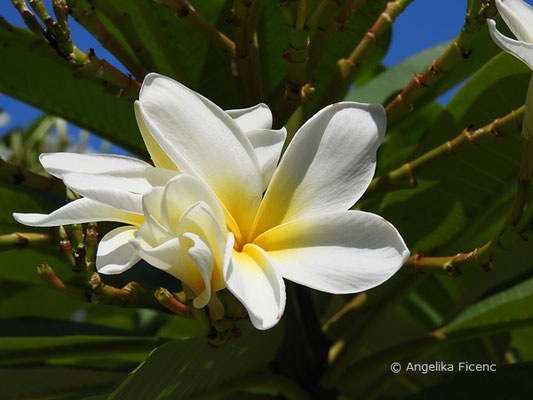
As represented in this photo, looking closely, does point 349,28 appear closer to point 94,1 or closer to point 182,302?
point 94,1

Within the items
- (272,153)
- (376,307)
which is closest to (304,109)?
(272,153)

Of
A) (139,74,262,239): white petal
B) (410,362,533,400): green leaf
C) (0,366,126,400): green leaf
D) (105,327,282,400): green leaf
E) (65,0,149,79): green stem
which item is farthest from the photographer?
(0,366,126,400): green leaf

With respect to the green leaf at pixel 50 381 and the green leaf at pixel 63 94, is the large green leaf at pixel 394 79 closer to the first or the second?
the green leaf at pixel 63 94

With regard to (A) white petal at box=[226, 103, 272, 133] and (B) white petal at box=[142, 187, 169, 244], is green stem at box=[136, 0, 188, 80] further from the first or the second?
(B) white petal at box=[142, 187, 169, 244]

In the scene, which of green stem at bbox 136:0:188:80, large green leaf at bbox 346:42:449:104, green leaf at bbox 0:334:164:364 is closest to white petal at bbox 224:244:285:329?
green leaf at bbox 0:334:164:364

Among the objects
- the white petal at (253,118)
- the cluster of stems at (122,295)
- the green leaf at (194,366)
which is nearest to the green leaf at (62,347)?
the green leaf at (194,366)

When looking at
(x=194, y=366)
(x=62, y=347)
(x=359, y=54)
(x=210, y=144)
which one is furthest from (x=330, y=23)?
(x=62, y=347)
